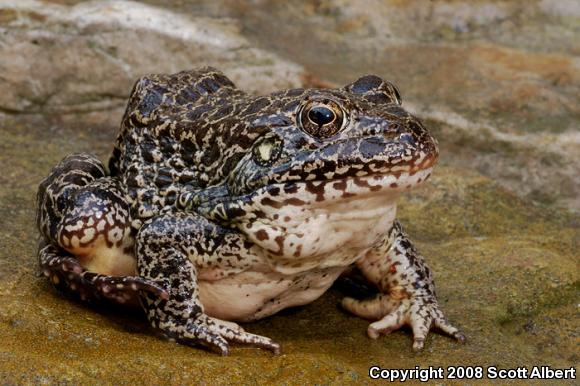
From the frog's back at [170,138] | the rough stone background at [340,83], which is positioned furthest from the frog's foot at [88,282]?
the frog's back at [170,138]

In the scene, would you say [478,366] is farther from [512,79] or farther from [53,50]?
[53,50]

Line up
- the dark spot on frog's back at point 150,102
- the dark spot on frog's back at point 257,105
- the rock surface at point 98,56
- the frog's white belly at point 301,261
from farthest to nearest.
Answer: the rock surface at point 98,56, the dark spot on frog's back at point 150,102, the dark spot on frog's back at point 257,105, the frog's white belly at point 301,261

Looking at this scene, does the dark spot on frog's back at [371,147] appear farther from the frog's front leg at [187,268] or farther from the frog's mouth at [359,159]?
the frog's front leg at [187,268]

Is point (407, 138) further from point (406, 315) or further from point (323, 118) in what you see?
point (406, 315)

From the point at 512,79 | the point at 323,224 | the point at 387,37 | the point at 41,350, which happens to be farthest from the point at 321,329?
the point at 387,37

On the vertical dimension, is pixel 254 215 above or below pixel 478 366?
above

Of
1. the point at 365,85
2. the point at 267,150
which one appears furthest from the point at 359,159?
the point at 365,85

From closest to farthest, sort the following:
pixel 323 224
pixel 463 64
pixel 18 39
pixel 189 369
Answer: pixel 189 369 < pixel 323 224 < pixel 18 39 < pixel 463 64
